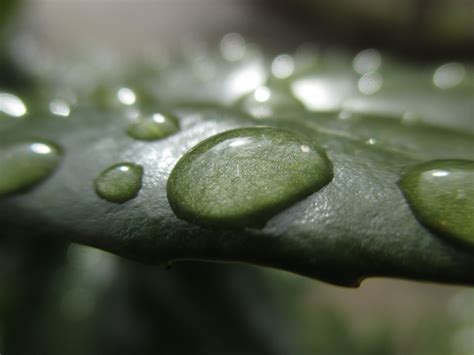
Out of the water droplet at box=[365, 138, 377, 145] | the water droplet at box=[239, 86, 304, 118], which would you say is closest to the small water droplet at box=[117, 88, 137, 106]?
the water droplet at box=[239, 86, 304, 118]

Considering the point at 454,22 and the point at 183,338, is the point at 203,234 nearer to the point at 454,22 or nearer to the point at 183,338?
the point at 183,338

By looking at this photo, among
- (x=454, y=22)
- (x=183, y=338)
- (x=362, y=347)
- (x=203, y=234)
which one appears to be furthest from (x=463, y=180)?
(x=454, y=22)

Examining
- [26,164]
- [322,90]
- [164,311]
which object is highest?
[322,90]

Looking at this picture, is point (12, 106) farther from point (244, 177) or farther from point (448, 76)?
point (448, 76)

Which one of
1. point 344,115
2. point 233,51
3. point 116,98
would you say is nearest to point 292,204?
point 344,115

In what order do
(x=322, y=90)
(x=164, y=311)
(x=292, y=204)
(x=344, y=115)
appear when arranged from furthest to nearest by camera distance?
(x=164, y=311) → (x=322, y=90) → (x=344, y=115) → (x=292, y=204)

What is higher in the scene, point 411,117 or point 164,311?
point 411,117
